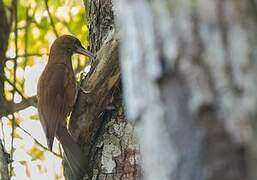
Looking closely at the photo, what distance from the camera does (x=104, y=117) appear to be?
13.5 feet

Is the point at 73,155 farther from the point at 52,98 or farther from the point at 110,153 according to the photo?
the point at 52,98

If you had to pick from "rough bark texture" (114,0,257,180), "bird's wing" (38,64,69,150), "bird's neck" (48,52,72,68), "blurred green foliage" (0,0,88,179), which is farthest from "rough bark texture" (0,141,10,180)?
"blurred green foliage" (0,0,88,179)

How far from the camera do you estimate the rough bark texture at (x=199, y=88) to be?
125 cm

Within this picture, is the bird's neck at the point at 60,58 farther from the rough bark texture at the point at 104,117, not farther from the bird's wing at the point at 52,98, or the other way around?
the rough bark texture at the point at 104,117

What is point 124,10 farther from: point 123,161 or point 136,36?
point 123,161

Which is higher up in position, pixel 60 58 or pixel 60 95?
pixel 60 58

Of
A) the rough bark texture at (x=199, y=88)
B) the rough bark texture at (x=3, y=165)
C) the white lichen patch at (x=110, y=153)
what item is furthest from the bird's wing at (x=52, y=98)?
the rough bark texture at (x=199, y=88)

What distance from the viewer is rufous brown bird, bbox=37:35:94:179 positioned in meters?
4.34

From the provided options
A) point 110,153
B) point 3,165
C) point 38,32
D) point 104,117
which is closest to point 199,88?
point 3,165

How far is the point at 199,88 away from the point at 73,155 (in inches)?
115

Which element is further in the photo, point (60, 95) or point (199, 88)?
point (60, 95)

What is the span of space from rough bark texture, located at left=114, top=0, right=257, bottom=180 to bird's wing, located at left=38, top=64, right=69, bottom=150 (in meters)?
3.33

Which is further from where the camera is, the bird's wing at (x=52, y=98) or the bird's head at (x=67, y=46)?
the bird's head at (x=67, y=46)

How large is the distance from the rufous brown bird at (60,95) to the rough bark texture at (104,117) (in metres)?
0.11
